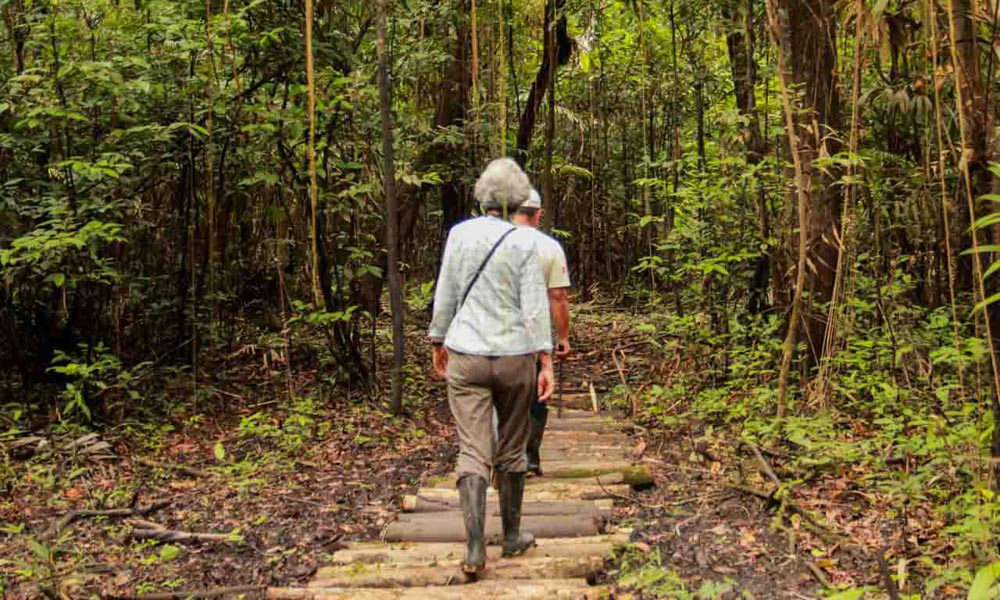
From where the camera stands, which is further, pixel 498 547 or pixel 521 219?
pixel 521 219

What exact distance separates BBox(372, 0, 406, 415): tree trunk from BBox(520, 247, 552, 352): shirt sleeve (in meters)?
3.91

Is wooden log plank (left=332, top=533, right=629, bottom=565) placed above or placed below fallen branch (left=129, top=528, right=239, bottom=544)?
above

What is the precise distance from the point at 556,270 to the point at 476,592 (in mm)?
2232

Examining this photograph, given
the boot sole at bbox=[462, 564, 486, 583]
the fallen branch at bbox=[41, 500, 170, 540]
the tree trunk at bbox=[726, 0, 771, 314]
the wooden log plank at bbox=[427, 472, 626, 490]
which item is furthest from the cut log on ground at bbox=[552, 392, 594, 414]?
the boot sole at bbox=[462, 564, 486, 583]

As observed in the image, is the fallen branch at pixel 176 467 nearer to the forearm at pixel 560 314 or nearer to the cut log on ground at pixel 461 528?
the cut log on ground at pixel 461 528

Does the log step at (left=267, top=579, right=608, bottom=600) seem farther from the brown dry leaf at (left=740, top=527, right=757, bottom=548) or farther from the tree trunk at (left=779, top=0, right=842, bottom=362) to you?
the tree trunk at (left=779, top=0, right=842, bottom=362)

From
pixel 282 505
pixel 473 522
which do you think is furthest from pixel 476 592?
pixel 282 505

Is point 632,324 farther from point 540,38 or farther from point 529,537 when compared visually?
point 529,537

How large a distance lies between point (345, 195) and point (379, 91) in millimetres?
1120

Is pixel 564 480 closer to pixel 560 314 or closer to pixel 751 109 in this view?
pixel 560 314

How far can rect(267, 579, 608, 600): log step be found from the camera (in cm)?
363

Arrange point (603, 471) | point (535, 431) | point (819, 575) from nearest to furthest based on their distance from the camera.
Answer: point (819, 575), point (535, 431), point (603, 471)

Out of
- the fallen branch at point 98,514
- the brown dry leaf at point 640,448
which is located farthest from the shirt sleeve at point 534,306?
the fallen branch at point 98,514

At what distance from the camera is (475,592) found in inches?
145
